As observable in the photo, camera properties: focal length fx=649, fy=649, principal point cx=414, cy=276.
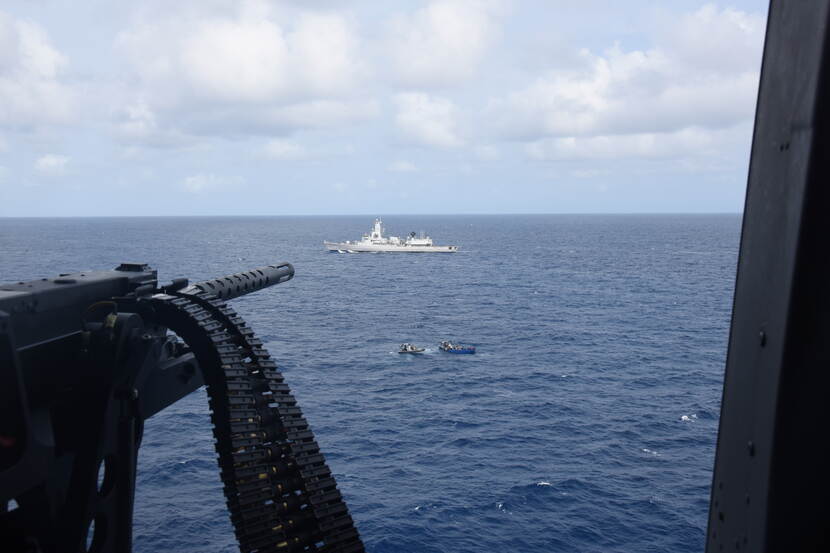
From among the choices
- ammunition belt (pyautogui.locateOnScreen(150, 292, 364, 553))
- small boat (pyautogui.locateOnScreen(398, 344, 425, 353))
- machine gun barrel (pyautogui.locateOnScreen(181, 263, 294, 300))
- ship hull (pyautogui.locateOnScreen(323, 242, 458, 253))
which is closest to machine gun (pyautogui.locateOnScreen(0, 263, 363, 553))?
ammunition belt (pyautogui.locateOnScreen(150, 292, 364, 553))

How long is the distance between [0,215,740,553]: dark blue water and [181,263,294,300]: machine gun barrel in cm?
1802

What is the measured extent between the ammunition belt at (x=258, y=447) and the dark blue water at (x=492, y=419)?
21.4 m

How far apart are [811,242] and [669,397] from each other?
178 feet

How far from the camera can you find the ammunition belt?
1056 cm

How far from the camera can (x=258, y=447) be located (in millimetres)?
11492

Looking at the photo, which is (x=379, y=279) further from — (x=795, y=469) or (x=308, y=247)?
(x=795, y=469)

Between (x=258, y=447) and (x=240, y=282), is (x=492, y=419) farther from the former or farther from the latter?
(x=258, y=447)

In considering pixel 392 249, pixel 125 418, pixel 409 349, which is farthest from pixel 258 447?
pixel 392 249

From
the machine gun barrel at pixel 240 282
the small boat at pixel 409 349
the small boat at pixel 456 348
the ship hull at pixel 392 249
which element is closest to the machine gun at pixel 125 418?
the machine gun barrel at pixel 240 282

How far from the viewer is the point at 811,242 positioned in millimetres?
2557

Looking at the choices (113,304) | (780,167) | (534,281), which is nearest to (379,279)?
(534,281)

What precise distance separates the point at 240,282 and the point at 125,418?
6.29 metres

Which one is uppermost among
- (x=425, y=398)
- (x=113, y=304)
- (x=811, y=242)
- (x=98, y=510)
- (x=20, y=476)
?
(x=811, y=242)

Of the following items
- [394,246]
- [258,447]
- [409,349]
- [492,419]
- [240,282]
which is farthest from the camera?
[394,246]
